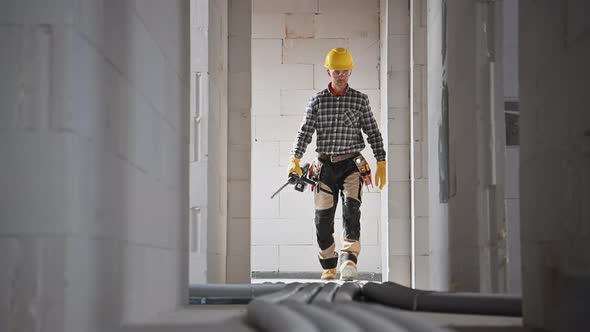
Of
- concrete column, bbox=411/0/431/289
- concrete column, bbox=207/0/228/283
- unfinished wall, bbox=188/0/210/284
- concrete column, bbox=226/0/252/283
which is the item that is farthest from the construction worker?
unfinished wall, bbox=188/0/210/284

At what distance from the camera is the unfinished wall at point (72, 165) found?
2.09m

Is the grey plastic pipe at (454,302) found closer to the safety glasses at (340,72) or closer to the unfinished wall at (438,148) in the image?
the unfinished wall at (438,148)

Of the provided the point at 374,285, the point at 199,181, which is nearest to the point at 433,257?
the point at 374,285

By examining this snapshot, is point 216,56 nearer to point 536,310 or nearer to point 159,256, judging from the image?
point 159,256

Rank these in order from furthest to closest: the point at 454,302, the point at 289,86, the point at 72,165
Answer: the point at 289,86
the point at 454,302
the point at 72,165

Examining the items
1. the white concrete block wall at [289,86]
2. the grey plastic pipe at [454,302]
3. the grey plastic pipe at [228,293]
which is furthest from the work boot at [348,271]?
the grey plastic pipe at [454,302]

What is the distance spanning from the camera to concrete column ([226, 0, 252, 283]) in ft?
25.1

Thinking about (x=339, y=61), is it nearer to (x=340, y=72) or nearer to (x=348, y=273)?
(x=340, y=72)

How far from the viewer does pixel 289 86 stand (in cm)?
997

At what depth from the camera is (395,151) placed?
7879mm

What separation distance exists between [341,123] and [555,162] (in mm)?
4822

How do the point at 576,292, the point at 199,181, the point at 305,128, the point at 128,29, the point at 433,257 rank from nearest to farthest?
the point at 576,292
the point at 128,29
the point at 433,257
the point at 199,181
the point at 305,128

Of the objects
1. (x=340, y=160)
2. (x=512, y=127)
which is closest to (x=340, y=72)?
(x=340, y=160)

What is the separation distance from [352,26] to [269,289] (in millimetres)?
6067
